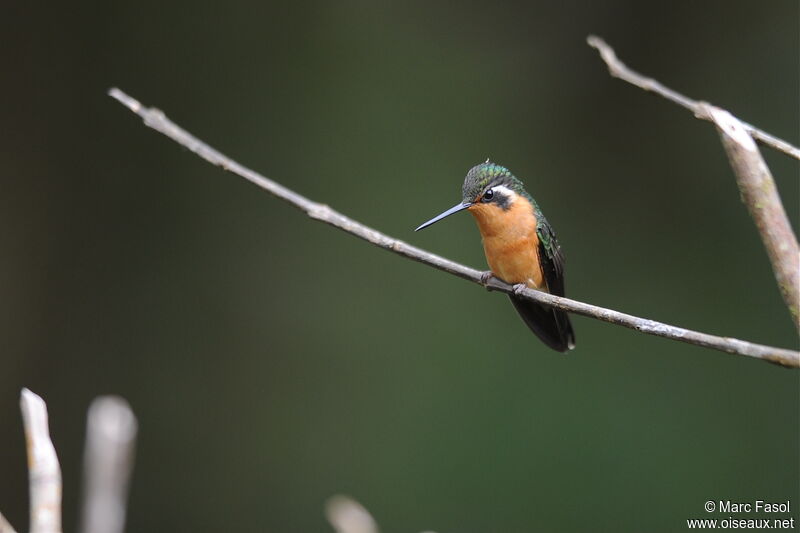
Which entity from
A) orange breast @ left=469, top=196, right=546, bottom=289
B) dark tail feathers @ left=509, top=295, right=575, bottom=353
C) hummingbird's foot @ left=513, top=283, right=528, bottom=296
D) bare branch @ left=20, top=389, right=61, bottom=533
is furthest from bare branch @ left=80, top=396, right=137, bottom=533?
dark tail feathers @ left=509, top=295, right=575, bottom=353

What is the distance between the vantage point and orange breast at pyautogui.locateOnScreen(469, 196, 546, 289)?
259 centimetres

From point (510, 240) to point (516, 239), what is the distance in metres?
0.02

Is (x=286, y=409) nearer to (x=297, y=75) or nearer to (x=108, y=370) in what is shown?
(x=108, y=370)

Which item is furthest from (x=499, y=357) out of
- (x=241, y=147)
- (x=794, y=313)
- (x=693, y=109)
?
(x=794, y=313)

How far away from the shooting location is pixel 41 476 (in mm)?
888

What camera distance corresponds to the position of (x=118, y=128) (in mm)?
4625

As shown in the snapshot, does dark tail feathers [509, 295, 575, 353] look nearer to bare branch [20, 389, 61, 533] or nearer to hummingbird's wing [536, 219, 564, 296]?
hummingbird's wing [536, 219, 564, 296]

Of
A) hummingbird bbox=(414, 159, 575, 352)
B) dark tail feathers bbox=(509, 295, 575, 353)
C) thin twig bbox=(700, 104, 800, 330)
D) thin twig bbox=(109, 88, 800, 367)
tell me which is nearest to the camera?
thin twig bbox=(700, 104, 800, 330)

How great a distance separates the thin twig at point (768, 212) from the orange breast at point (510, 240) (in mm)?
1237

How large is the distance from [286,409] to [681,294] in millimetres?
2258

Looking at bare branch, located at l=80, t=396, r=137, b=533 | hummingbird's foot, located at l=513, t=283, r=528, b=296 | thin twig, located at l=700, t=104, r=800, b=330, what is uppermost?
hummingbird's foot, located at l=513, t=283, r=528, b=296

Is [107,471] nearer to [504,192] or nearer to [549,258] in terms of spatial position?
[504,192]

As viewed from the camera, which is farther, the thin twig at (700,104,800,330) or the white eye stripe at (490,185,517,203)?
the white eye stripe at (490,185,517,203)

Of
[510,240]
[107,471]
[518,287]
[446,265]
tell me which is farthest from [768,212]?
[510,240]
